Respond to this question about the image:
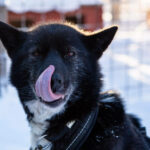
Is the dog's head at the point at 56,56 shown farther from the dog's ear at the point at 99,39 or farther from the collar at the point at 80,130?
the collar at the point at 80,130

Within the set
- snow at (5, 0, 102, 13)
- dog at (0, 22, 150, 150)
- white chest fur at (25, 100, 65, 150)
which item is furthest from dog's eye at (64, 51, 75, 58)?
snow at (5, 0, 102, 13)

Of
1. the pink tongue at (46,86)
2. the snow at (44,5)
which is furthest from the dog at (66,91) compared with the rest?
the snow at (44,5)

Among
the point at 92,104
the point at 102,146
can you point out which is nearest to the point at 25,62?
the point at 92,104

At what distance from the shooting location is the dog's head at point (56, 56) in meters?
1.96

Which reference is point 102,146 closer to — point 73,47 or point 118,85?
point 73,47

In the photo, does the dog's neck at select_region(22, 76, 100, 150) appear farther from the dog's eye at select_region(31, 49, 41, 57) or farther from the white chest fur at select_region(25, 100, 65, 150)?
the dog's eye at select_region(31, 49, 41, 57)

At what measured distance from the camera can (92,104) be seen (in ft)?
6.59

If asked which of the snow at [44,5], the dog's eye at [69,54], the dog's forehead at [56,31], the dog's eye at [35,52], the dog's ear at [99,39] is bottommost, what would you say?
the dog's eye at [69,54]

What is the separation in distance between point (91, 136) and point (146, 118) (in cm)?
179

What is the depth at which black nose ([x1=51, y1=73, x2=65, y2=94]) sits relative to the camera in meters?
1.86

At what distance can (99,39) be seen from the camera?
83.0 inches

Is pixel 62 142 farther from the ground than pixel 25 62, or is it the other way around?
pixel 25 62

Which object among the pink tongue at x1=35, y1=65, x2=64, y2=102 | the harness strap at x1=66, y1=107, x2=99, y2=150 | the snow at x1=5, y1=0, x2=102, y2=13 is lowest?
the harness strap at x1=66, y1=107, x2=99, y2=150

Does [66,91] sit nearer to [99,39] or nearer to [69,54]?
[69,54]
